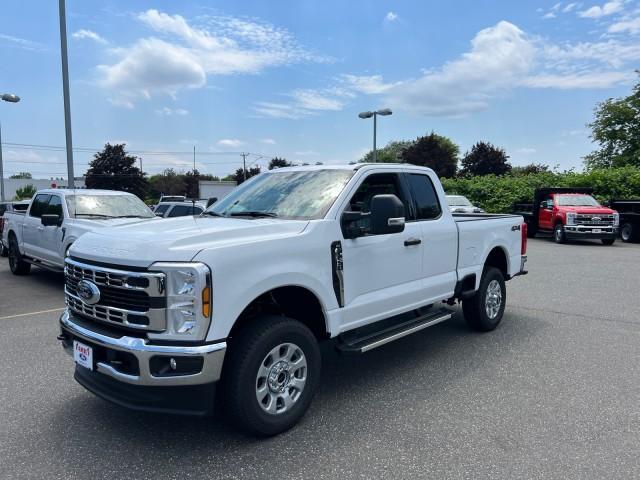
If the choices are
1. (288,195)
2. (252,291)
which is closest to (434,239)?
(288,195)

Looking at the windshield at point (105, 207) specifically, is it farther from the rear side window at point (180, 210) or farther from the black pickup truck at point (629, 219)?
the black pickup truck at point (629, 219)

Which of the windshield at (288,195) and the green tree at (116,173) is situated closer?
the windshield at (288,195)

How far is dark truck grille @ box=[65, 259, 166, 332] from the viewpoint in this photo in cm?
311

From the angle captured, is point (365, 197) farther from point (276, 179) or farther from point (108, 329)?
point (108, 329)

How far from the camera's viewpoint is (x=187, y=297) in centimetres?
308

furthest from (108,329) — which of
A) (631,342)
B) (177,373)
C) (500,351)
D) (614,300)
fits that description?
(614,300)

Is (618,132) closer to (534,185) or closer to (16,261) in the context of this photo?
(534,185)

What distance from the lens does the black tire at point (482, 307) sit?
20.0 feet

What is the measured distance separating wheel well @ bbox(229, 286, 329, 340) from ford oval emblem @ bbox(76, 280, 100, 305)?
100cm

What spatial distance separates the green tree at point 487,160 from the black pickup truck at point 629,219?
42.7 metres

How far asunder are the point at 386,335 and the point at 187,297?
2025 mm

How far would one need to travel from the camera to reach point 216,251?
10.5ft

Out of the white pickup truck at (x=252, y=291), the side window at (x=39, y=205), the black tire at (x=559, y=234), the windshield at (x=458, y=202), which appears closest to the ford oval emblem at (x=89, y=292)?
the white pickup truck at (x=252, y=291)

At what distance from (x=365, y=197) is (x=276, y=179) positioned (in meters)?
0.93
